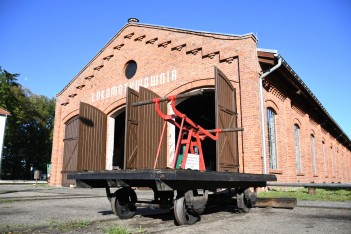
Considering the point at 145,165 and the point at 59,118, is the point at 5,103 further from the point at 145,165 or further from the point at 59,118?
the point at 145,165

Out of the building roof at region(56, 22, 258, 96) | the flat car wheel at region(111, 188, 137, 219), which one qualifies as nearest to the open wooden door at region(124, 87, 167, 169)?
the building roof at region(56, 22, 258, 96)

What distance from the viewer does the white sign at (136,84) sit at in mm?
12211

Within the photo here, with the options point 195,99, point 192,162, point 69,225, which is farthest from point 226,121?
point 69,225

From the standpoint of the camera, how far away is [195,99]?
49.2 feet

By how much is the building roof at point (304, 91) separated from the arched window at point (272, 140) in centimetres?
164

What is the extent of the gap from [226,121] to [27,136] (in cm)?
4216

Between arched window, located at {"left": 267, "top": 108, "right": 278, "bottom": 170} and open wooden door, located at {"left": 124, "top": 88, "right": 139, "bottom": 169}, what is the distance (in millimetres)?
4941

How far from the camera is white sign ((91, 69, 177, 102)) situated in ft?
40.1

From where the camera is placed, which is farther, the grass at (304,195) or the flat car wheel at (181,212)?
the grass at (304,195)

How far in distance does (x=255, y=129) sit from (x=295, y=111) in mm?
6311

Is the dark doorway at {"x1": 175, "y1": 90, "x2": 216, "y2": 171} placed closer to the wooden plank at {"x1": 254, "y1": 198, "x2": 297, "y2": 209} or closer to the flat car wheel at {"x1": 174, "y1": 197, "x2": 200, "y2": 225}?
the wooden plank at {"x1": 254, "y1": 198, "x2": 297, "y2": 209}

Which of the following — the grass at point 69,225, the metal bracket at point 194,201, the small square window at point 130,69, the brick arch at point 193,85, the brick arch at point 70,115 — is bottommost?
the grass at point 69,225

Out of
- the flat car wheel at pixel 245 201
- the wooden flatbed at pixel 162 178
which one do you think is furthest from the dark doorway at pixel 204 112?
the wooden flatbed at pixel 162 178

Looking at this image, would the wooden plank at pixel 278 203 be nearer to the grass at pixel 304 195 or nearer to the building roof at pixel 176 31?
the grass at pixel 304 195
